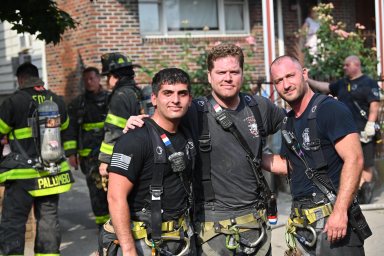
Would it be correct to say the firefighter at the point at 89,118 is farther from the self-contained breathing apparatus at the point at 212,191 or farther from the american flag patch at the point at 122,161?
the american flag patch at the point at 122,161

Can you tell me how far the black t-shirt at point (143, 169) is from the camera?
3.53 m

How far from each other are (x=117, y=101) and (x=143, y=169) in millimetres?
2436

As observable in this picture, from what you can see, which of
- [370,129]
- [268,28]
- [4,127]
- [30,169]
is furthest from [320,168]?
[268,28]

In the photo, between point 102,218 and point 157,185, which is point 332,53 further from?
point 157,185

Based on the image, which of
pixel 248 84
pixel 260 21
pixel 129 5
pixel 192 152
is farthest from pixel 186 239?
pixel 260 21

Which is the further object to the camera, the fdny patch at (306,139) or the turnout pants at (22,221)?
the turnout pants at (22,221)

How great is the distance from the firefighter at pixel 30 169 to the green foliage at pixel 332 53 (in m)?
5.89

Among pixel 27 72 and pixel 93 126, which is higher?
pixel 27 72

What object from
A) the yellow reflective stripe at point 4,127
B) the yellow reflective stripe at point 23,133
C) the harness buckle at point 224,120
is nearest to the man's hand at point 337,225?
the harness buckle at point 224,120

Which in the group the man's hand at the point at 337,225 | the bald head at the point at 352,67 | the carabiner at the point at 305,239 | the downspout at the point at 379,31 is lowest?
the carabiner at the point at 305,239

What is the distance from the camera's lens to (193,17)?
1248 cm

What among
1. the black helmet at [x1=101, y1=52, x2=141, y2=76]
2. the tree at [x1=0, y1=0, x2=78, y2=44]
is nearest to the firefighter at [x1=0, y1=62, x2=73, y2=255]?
the black helmet at [x1=101, y1=52, x2=141, y2=76]

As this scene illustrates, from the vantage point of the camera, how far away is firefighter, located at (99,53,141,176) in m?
5.79

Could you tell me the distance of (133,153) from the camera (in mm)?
3529
